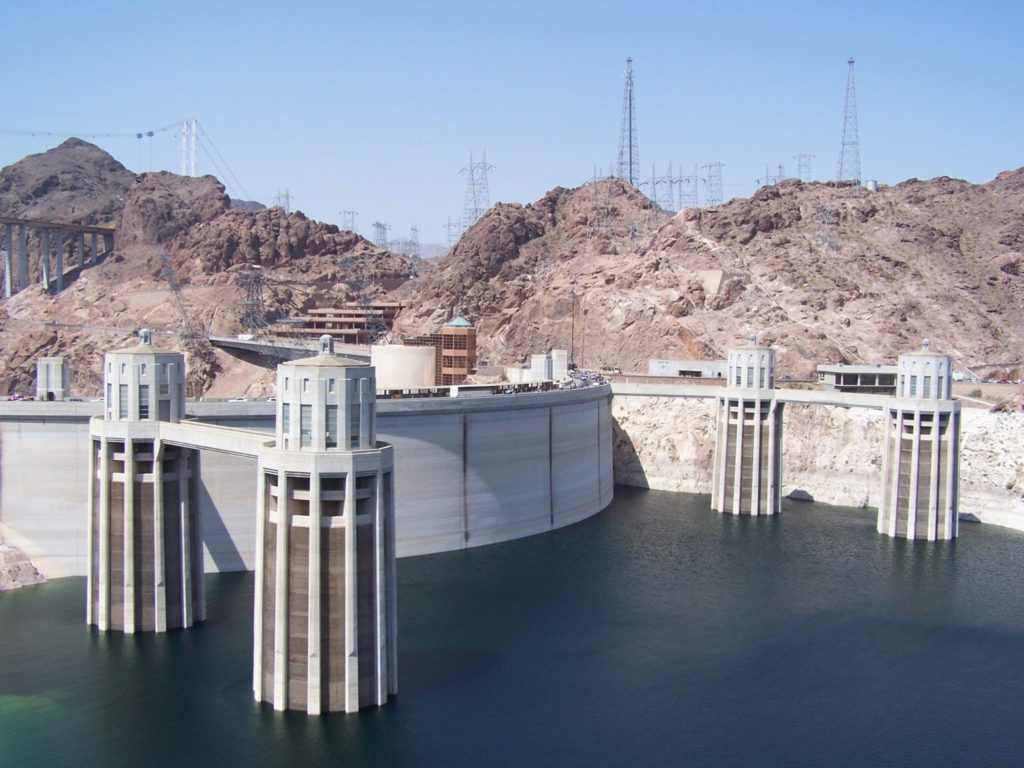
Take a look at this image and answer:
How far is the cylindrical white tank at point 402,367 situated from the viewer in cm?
8719

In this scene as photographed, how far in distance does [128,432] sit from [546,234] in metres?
96.2

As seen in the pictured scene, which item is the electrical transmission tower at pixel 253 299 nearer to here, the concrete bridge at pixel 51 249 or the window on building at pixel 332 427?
the concrete bridge at pixel 51 249

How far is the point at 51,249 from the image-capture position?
176m

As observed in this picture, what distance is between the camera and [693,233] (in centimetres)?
12044

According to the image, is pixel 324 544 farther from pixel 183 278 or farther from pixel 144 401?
pixel 183 278

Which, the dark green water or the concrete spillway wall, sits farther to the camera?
the concrete spillway wall

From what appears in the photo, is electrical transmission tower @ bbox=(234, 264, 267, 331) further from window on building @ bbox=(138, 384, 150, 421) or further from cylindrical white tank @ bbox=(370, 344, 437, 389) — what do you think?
window on building @ bbox=(138, 384, 150, 421)

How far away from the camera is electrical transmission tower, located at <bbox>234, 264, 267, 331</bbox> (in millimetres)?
139125

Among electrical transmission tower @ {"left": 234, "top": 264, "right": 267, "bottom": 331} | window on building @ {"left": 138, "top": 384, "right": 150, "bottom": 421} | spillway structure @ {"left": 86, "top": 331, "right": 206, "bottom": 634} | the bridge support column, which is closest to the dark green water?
spillway structure @ {"left": 86, "top": 331, "right": 206, "bottom": 634}

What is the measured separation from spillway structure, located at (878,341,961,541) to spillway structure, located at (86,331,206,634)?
1952 inches

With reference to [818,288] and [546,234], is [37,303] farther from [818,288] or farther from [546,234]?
[818,288]

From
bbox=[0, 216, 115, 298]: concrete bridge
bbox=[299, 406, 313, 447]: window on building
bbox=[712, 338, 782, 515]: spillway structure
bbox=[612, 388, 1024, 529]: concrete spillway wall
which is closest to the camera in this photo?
bbox=[299, 406, 313, 447]: window on building

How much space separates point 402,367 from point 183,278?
79066mm

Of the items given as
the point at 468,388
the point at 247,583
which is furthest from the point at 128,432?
the point at 468,388
